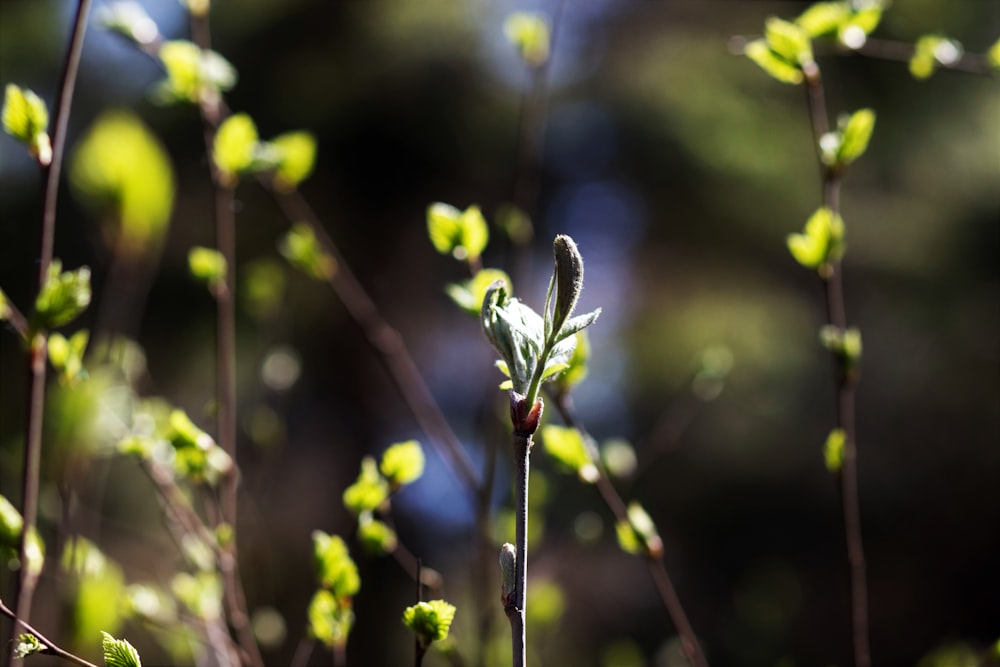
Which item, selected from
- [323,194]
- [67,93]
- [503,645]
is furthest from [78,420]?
[323,194]

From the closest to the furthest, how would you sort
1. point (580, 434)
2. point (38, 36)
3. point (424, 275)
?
point (580, 434), point (38, 36), point (424, 275)

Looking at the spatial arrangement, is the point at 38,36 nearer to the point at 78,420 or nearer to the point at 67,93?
the point at 67,93

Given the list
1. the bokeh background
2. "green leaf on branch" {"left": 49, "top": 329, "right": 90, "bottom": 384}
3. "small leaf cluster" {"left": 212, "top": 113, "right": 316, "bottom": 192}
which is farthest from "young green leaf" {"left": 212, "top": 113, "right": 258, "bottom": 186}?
the bokeh background

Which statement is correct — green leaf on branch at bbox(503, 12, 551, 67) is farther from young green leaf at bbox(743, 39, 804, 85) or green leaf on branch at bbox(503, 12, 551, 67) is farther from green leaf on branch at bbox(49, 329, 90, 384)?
green leaf on branch at bbox(49, 329, 90, 384)

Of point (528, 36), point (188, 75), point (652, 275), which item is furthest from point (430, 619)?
point (652, 275)

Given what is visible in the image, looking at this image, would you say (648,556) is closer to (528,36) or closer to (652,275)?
(528,36)

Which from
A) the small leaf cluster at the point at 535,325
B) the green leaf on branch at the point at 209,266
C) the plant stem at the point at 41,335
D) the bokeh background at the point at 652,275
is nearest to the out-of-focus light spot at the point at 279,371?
the green leaf on branch at the point at 209,266

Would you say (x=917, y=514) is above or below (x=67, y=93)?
above
